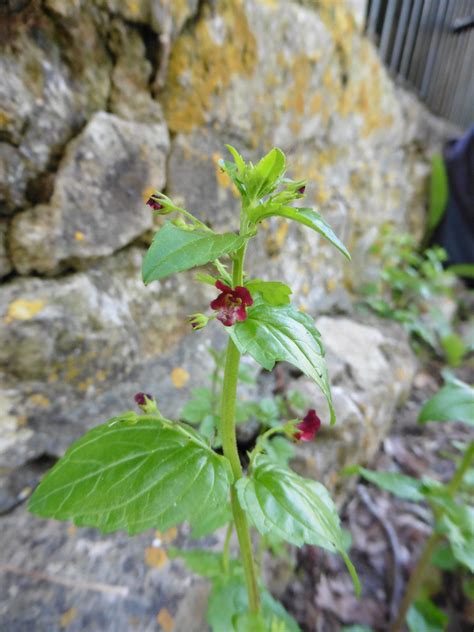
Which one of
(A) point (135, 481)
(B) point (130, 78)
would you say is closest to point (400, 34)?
(B) point (130, 78)

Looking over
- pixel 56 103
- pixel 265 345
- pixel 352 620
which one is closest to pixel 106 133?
pixel 56 103

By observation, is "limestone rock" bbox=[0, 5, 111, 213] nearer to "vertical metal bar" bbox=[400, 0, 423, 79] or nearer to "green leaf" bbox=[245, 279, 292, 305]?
"green leaf" bbox=[245, 279, 292, 305]

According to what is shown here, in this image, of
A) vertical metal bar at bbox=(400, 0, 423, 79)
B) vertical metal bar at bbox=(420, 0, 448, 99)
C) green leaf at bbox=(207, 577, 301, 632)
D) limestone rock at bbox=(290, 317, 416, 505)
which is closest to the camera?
green leaf at bbox=(207, 577, 301, 632)

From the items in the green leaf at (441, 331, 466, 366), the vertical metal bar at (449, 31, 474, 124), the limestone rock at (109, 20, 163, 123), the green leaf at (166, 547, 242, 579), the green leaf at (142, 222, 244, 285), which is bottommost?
the green leaf at (441, 331, 466, 366)

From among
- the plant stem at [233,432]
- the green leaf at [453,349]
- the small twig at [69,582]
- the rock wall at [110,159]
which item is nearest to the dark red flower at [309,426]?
the plant stem at [233,432]

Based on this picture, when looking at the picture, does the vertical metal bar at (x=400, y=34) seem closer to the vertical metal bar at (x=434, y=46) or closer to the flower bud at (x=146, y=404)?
the vertical metal bar at (x=434, y=46)

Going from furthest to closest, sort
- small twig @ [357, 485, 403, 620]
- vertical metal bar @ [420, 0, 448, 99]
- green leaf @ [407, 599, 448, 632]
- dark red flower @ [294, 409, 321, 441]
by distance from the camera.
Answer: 1. vertical metal bar @ [420, 0, 448, 99]
2. small twig @ [357, 485, 403, 620]
3. green leaf @ [407, 599, 448, 632]
4. dark red flower @ [294, 409, 321, 441]

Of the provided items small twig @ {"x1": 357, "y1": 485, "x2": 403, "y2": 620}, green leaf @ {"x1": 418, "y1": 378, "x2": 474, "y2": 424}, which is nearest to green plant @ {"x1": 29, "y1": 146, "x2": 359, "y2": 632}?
green leaf @ {"x1": 418, "y1": 378, "x2": 474, "y2": 424}
